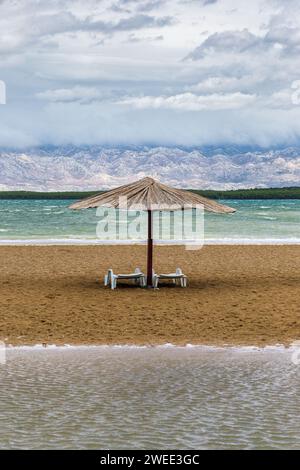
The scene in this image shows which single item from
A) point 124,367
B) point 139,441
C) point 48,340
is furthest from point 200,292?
point 139,441

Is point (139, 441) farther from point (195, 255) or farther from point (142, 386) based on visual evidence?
point (195, 255)

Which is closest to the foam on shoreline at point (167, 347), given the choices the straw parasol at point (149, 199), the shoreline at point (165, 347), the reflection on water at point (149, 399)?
the shoreline at point (165, 347)

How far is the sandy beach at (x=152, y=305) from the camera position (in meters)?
10.8

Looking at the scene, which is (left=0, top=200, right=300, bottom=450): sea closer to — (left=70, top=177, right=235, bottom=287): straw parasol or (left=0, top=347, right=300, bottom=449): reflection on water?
(left=0, top=347, right=300, bottom=449): reflection on water

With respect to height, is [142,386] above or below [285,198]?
below

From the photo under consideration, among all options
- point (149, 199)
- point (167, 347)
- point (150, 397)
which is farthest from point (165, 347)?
point (149, 199)

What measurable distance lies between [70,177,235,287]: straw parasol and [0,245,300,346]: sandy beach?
1524mm

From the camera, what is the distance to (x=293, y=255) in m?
22.5

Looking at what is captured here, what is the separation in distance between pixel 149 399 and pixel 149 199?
22.7 ft

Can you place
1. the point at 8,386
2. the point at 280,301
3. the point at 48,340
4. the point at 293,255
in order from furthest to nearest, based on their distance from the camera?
the point at 293,255, the point at 280,301, the point at 48,340, the point at 8,386

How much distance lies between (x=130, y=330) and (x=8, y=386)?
10.6ft

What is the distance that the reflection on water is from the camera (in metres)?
6.45

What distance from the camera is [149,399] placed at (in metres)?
7.57

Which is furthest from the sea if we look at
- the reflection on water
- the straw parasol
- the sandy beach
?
the straw parasol
